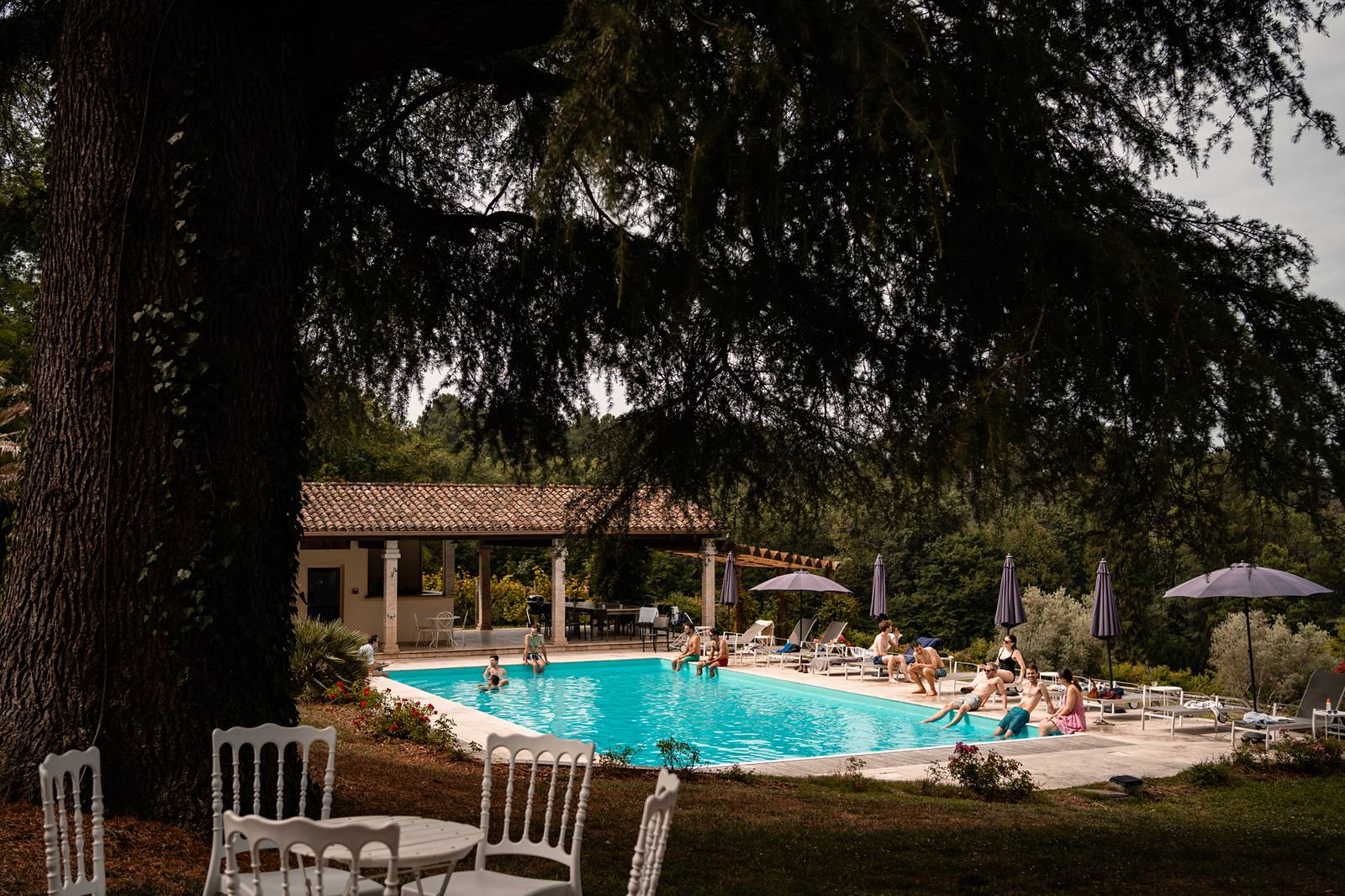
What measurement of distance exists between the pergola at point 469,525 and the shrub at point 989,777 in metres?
11.3

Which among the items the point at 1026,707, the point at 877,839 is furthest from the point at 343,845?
the point at 1026,707

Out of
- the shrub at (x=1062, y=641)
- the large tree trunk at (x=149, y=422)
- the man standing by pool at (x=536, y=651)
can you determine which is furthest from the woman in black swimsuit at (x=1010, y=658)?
the large tree trunk at (x=149, y=422)

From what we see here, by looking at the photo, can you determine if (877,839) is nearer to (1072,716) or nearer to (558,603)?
(1072,716)

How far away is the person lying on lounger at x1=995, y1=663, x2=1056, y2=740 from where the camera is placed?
580 inches

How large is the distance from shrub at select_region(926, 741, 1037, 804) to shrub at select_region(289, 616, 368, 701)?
8748 millimetres

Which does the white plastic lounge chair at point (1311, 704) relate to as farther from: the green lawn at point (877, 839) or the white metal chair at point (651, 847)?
the white metal chair at point (651, 847)

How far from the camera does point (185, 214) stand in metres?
5.37

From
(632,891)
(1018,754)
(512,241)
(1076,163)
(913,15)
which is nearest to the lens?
(632,891)

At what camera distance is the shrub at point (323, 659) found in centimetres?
1506

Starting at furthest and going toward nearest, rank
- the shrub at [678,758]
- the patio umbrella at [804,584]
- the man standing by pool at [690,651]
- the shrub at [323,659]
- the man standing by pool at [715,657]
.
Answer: the patio umbrella at [804,584] < the man standing by pool at [690,651] < the man standing by pool at [715,657] < the shrub at [323,659] < the shrub at [678,758]

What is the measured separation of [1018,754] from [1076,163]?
9.79 metres

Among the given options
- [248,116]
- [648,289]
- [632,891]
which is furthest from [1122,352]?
[248,116]

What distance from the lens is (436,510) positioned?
26047 millimetres

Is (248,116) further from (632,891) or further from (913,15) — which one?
(632,891)
